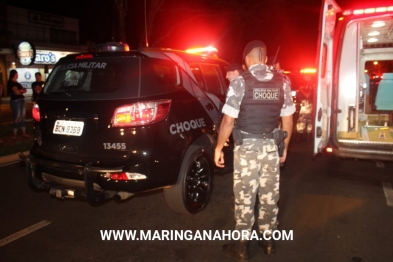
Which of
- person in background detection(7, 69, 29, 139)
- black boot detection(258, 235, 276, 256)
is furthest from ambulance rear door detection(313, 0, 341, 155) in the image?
person in background detection(7, 69, 29, 139)

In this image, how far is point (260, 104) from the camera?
10.5 feet

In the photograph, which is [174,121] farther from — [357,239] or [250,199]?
[357,239]

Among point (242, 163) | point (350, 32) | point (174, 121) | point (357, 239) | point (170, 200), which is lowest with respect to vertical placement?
point (357, 239)

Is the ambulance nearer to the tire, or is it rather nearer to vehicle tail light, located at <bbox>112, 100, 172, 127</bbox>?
the tire

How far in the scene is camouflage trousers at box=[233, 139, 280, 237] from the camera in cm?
327

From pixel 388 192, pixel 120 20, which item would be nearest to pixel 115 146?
pixel 388 192

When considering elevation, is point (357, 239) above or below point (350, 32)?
below

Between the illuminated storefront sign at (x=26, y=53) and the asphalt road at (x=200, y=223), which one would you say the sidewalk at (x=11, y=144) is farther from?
the illuminated storefront sign at (x=26, y=53)

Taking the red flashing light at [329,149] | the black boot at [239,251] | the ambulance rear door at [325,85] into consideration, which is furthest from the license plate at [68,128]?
the red flashing light at [329,149]

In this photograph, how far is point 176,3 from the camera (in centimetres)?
1725

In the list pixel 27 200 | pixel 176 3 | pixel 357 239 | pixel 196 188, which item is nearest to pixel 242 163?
pixel 196 188

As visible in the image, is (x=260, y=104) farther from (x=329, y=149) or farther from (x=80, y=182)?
(x=329, y=149)

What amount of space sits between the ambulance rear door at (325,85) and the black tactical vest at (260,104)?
1.66 m

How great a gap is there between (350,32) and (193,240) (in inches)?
154
